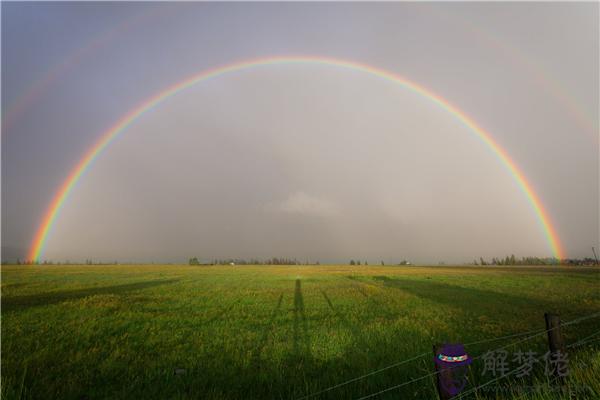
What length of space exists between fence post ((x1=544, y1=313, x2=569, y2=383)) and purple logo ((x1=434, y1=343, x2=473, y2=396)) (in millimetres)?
2677

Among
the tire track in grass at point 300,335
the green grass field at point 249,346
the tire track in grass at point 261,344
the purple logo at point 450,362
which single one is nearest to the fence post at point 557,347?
the green grass field at point 249,346

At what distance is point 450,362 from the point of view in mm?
4270

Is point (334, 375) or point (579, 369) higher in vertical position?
point (579, 369)

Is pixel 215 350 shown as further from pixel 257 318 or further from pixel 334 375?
pixel 257 318

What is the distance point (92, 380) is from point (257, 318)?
826cm

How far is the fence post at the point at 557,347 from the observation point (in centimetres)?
571

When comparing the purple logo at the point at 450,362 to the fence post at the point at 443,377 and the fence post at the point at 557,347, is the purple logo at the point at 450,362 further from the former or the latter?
the fence post at the point at 557,347

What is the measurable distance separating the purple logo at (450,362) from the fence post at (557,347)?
2.68 metres

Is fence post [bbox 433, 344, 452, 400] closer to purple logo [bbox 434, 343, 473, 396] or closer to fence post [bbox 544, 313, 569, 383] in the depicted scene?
purple logo [bbox 434, 343, 473, 396]

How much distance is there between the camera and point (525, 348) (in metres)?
10.0

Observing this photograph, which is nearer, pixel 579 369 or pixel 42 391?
pixel 579 369

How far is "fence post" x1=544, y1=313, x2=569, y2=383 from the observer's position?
5707 millimetres

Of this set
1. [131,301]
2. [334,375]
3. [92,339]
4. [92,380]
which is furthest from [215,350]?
[131,301]

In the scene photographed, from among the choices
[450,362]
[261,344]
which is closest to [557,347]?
[450,362]
